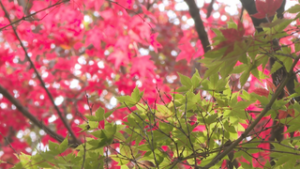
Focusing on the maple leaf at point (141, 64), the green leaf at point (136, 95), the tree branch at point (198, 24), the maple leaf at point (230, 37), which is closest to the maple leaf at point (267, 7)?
the maple leaf at point (230, 37)

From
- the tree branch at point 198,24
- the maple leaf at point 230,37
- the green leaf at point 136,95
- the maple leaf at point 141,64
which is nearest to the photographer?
the maple leaf at point 230,37

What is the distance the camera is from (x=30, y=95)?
162 inches

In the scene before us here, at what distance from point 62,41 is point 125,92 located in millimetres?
1071

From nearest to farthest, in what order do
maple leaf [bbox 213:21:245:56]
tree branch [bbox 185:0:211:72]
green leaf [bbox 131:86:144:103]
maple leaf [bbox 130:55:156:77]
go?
1. maple leaf [bbox 213:21:245:56]
2. green leaf [bbox 131:86:144:103]
3. tree branch [bbox 185:0:211:72]
4. maple leaf [bbox 130:55:156:77]

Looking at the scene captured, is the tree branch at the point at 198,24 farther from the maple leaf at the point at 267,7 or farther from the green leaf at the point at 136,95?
the green leaf at the point at 136,95

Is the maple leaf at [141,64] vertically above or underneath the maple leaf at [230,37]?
above

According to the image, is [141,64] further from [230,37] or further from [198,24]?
[230,37]

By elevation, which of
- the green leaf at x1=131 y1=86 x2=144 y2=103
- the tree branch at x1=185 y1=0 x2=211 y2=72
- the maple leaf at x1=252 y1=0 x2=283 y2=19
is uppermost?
the tree branch at x1=185 y1=0 x2=211 y2=72

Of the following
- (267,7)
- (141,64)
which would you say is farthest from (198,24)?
(267,7)

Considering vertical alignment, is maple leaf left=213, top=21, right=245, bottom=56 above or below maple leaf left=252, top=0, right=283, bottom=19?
below

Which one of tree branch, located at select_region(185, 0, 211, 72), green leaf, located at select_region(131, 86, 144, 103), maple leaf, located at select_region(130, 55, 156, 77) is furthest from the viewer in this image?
maple leaf, located at select_region(130, 55, 156, 77)

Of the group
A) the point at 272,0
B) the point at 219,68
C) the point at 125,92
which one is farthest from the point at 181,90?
the point at 125,92

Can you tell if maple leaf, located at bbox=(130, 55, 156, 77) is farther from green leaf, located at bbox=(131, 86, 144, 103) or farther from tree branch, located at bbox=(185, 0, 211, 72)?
green leaf, located at bbox=(131, 86, 144, 103)

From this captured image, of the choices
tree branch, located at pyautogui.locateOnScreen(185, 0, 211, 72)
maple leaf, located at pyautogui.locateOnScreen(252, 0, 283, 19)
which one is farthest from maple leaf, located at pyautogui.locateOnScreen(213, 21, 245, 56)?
tree branch, located at pyautogui.locateOnScreen(185, 0, 211, 72)
